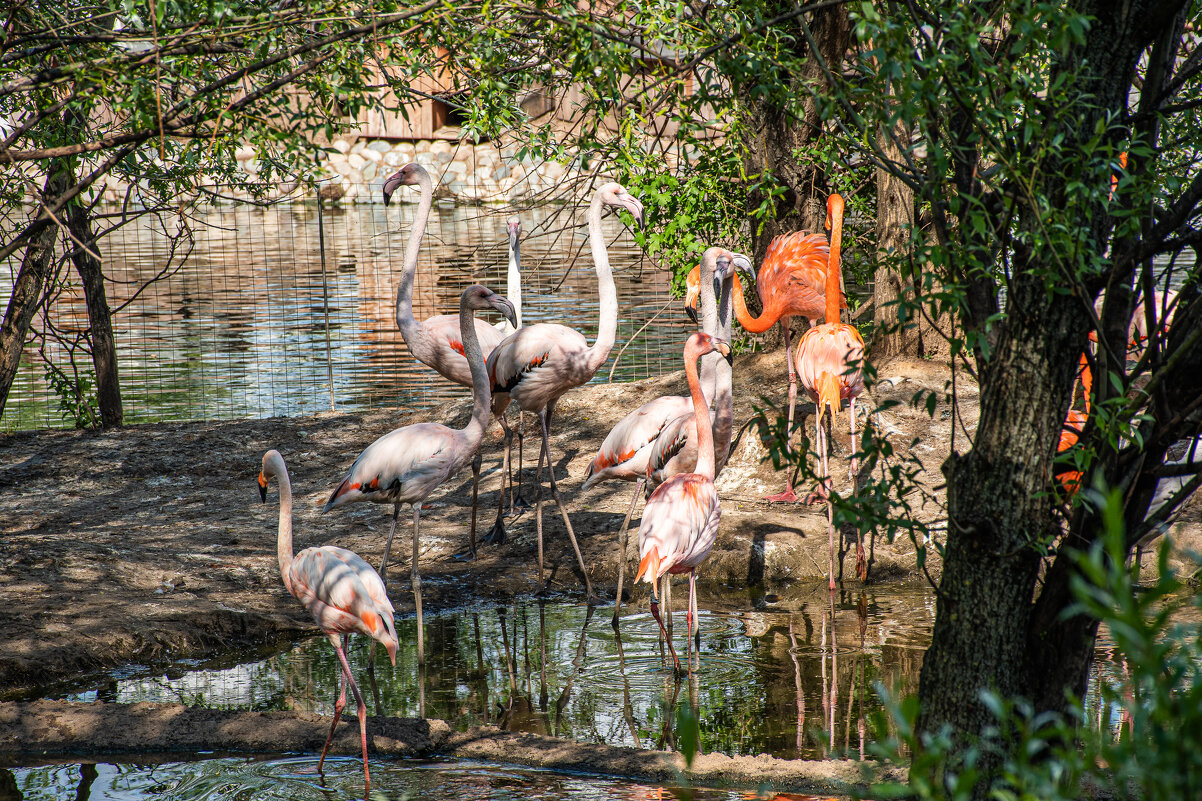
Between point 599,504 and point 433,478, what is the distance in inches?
93.5

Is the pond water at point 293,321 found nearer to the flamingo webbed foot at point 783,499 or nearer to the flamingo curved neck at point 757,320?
the flamingo curved neck at point 757,320

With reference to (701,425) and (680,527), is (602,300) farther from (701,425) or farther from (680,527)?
(680,527)

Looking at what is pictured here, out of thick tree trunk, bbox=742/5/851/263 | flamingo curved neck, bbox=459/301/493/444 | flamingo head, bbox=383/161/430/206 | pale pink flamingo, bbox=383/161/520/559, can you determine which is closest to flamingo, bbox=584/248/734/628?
flamingo curved neck, bbox=459/301/493/444

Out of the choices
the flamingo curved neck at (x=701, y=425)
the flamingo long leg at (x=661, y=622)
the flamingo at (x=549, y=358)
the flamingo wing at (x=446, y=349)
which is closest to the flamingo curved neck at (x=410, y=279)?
the flamingo wing at (x=446, y=349)

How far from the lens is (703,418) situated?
5547 mm

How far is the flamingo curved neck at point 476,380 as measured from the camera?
19.2 ft

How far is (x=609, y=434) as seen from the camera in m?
6.57

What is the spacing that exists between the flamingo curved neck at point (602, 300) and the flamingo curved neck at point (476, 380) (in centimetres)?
95

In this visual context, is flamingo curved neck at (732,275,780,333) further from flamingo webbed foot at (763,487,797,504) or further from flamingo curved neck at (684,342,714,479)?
flamingo curved neck at (684,342,714,479)

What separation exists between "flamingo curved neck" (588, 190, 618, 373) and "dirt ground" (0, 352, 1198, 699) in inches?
43.3

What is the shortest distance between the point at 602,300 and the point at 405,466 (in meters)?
2.15

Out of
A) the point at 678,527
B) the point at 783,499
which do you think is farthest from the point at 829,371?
the point at 678,527

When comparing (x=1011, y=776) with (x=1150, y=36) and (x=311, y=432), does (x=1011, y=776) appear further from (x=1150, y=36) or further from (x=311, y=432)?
(x=311, y=432)

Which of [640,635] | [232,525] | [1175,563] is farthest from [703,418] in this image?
[232,525]
